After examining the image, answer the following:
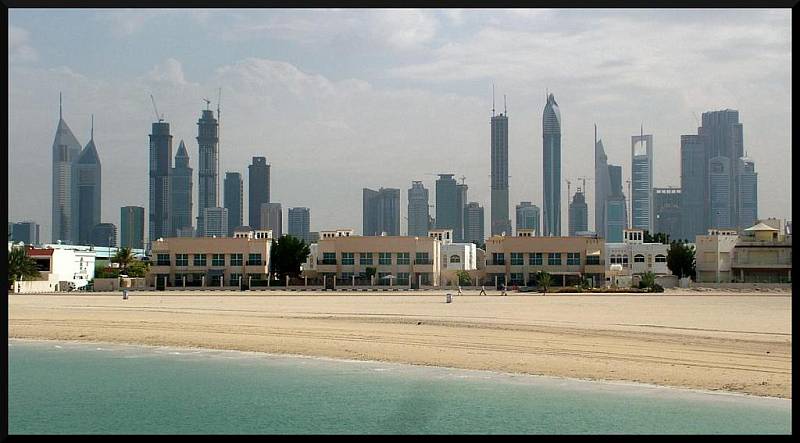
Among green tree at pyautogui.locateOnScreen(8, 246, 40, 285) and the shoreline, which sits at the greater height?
green tree at pyautogui.locateOnScreen(8, 246, 40, 285)

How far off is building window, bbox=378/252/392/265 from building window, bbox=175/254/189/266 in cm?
1451

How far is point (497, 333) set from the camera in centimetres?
2697

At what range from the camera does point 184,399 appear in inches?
665

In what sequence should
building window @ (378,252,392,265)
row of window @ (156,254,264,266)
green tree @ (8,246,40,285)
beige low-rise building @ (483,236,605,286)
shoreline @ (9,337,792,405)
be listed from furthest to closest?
1. row of window @ (156,254,264,266)
2. building window @ (378,252,392,265)
3. beige low-rise building @ (483,236,605,286)
4. green tree @ (8,246,40,285)
5. shoreline @ (9,337,792,405)

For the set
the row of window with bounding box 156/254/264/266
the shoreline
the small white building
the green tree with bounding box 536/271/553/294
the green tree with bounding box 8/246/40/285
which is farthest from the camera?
the small white building

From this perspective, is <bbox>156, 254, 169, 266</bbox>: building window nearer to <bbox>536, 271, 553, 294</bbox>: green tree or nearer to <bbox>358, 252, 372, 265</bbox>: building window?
<bbox>358, 252, 372, 265</bbox>: building window

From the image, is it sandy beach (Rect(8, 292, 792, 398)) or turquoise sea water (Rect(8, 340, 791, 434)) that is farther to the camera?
sandy beach (Rect(8, 292, 792, 398))

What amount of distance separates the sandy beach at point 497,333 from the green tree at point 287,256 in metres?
29.0

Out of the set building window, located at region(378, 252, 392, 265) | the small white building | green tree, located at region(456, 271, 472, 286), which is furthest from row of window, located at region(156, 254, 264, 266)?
the small white building

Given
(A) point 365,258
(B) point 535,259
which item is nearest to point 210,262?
(A) point 365,258

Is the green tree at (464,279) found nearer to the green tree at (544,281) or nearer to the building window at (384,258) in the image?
the building window at (384,258)

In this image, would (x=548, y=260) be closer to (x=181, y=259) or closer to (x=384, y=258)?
(x=384, y=258)

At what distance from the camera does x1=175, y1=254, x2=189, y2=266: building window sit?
233 ft

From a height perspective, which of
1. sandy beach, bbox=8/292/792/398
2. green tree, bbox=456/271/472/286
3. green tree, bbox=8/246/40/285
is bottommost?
sandy beach, bbox=8/292/792/398
